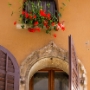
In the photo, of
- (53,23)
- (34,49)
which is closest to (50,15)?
(53,23)

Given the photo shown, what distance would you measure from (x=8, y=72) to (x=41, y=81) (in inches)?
105

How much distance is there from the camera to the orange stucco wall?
904 centimetres

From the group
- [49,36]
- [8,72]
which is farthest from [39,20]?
[8,72]

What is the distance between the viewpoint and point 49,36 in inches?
359

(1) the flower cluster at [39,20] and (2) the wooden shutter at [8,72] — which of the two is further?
(1) the flower cluster at [39,20]

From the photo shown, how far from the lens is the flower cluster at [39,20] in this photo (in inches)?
354

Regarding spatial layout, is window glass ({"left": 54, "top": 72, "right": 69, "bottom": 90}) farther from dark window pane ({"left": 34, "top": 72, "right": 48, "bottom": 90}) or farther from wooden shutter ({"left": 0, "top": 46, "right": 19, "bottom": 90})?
wooden shutter ({"left": 0, "top": 46, "right": 19, "bottom": 90})

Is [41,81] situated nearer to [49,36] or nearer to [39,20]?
[49,36]

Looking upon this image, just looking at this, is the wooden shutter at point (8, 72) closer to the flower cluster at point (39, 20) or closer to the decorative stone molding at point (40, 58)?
the decorative stone molding at point (40, 58)

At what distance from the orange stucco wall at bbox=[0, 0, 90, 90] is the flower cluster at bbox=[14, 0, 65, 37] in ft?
0.44

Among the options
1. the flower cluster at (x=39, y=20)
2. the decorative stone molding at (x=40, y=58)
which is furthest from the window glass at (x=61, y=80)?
the flower cluster at (x=39, y=20)

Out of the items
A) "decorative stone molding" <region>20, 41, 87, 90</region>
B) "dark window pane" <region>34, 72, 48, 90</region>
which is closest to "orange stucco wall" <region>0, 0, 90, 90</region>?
"decorative stone molding" <region>20, 41, 87, 90</region>

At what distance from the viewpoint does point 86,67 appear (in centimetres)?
891

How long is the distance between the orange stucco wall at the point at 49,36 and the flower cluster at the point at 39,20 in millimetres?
133
